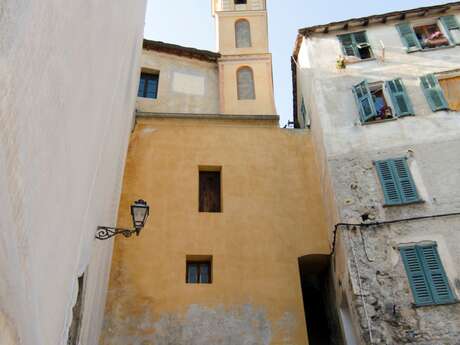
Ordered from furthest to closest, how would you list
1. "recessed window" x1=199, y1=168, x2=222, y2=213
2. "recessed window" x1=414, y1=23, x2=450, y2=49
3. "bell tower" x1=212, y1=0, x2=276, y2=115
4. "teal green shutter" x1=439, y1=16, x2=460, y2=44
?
"bell tower" x1=212, y1=0, x2=276, y2=115, "recessed window" x1=414, y1=23, x2=450, y2=49, "teal green shutter" x1=439, y1=16, x2=460, y2=44, "recessed window" x1=199, y1=168, x2=222, y2=213

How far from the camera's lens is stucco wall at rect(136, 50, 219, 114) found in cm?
1683

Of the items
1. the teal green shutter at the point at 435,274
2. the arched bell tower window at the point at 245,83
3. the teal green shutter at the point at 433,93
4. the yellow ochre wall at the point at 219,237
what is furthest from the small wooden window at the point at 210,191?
the teal green shutter at the point at 433,93

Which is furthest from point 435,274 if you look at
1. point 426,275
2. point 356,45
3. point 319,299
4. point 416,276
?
point 356,45

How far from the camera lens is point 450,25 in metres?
14.8

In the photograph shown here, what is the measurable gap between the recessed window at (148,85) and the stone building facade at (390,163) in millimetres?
4864

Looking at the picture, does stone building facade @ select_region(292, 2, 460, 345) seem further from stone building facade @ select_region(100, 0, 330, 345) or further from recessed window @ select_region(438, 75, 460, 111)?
stone building facade @ select_region(100, 0, 330, 345)

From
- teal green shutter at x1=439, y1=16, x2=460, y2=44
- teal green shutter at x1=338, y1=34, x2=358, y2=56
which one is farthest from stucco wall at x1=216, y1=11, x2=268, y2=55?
teal green shutter at x1=439, y1=16, x2=460, y2=44

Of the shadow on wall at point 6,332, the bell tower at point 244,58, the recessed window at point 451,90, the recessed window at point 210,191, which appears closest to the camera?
the shadow on wall at point 6,332

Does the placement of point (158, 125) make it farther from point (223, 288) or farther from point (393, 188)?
point (393, 188)

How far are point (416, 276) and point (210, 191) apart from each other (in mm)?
6088

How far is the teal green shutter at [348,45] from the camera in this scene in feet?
48.9

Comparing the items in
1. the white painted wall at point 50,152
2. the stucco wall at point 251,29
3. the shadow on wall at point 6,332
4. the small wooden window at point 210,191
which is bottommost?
the shadow on wall at point 6,332

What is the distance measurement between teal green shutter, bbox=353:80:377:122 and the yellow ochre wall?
2.20 m

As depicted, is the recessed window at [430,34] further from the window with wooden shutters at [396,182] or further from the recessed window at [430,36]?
the window with wooden shutters at [396,182]
